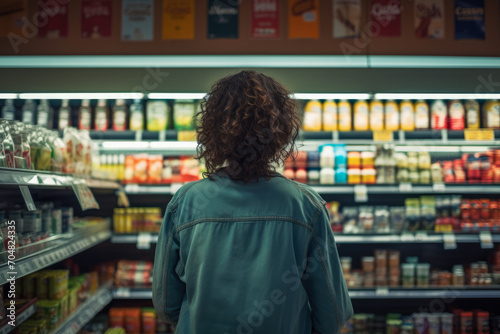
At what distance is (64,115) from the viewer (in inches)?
136

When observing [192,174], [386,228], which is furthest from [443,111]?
[192,174]

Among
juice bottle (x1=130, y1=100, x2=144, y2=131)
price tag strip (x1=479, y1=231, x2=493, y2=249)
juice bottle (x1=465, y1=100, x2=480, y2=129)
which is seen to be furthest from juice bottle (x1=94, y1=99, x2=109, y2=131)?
price tag strip (x1=479, y1=231, x2=493, y2=249)

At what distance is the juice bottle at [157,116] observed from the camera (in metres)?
3.43

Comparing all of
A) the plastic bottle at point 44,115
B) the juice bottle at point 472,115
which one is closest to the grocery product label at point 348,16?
the juice bottle at point 472,115

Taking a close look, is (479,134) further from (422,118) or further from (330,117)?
(330,117)

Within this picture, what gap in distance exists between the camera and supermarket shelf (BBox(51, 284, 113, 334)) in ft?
6.83

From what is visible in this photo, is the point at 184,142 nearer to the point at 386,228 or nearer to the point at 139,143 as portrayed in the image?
the point at 139,143

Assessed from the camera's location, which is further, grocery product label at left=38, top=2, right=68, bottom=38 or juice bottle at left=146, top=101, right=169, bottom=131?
juice bottle at left=146, top=101, right=169, bottom=131

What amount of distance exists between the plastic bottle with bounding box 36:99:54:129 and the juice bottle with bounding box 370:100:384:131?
299 cm

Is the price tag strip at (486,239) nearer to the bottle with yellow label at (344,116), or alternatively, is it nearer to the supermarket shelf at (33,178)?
the bottle with yellow label at (344,116)

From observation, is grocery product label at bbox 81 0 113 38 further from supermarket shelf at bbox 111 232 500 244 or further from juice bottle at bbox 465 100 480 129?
juice bottle at bbox 465 100 480 129

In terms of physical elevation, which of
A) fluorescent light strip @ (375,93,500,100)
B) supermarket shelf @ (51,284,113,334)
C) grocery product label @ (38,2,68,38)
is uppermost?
grocery product label @ (38,2,68,38)

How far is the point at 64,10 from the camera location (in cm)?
332

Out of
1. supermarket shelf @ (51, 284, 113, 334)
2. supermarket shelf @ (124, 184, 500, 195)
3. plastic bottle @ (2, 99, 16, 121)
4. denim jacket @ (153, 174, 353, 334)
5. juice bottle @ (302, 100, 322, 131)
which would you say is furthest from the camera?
juice bottle @ (302, 100, 322, 131)
